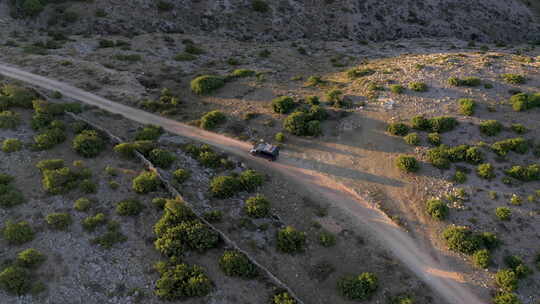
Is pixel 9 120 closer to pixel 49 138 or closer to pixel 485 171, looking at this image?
pixel 49 138

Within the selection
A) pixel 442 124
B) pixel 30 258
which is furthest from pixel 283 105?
pixel 30 258

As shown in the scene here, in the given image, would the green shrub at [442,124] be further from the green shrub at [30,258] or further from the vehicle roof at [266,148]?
the green shrub at [30,258]

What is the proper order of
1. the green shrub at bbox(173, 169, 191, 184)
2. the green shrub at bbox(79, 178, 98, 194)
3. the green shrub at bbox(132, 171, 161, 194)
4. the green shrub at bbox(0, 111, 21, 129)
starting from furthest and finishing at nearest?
the green shrub at bbox(0, 111, 21, 129) → the green shrub at bbox(173, 169, 191, 184) → the green shrub at bbox(132, 171, 161, 194) → the green shrub at bbox(79, 178, 98, 194)

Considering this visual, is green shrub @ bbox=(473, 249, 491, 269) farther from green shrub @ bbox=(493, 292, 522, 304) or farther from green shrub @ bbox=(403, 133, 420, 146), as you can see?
green shrub @ bbox=(403, 133, 420, 146)

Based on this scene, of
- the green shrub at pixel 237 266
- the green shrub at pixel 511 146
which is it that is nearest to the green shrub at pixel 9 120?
the green shrub at pixel 237 266

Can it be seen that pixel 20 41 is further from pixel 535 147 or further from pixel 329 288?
pixel 535 147

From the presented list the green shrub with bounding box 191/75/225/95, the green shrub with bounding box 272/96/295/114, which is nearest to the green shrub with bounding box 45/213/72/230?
the green shrub with bounding box 272/96/295/114
